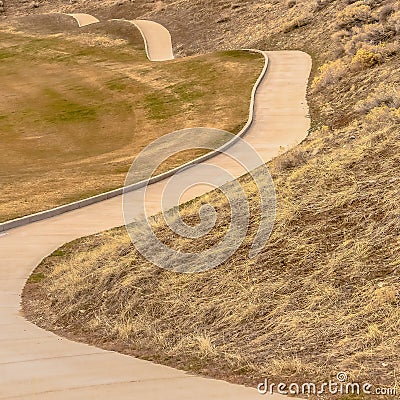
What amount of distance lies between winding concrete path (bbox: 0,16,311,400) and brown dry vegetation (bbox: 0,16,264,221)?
222cm

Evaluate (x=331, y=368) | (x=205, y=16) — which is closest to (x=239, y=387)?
(x=331, y=368)

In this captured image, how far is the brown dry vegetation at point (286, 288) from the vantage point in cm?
916

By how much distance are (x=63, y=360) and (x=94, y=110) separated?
31.3m

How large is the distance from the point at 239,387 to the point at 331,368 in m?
1.06

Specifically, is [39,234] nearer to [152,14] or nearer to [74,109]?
[74,109]

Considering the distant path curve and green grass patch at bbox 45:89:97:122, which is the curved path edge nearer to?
green grass patch at bbox 45:89:97:122

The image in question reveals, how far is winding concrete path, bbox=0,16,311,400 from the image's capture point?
8562mm

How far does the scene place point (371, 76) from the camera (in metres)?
30.7

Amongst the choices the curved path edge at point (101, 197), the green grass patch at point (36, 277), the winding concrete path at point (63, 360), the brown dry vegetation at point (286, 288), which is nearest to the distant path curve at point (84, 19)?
the curved path edge at point (101, 197)

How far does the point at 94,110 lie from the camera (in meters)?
40.4

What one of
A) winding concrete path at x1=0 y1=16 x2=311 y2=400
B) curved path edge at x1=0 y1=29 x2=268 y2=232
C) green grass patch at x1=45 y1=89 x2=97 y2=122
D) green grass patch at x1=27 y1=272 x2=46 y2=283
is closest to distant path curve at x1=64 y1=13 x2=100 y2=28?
green grass patch at x1=45 y1=89 x2=97 y2=122

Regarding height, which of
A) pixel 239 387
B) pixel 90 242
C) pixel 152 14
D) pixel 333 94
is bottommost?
pixel 152 14

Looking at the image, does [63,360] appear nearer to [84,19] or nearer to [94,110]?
[94,110]

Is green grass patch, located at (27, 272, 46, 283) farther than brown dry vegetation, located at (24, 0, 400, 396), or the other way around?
green grass patch, located at (27, 272, 46, 283)
